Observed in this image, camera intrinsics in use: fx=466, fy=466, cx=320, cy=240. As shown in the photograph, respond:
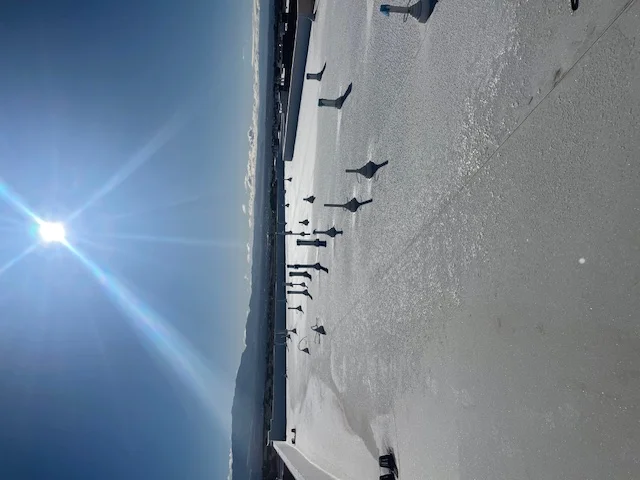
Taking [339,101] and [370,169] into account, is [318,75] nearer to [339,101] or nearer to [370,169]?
[339,101]

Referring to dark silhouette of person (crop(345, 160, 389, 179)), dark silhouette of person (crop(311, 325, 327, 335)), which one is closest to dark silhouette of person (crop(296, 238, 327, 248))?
dark silhouette of person (crop(311, 325, 327, 335))

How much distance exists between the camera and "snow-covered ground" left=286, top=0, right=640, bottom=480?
2154mm

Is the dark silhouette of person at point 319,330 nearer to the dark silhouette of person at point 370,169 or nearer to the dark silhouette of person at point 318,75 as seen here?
the dark silhouette of person at point 370,169

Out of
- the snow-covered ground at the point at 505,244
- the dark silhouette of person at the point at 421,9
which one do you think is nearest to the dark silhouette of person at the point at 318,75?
the snow-covered ground at the point at 505,244

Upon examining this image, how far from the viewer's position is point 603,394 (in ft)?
7.11

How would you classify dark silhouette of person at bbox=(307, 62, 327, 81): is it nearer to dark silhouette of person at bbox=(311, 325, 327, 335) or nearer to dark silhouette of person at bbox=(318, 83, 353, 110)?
dark silhouette of person at bbox=(318, 83, 353, 110)

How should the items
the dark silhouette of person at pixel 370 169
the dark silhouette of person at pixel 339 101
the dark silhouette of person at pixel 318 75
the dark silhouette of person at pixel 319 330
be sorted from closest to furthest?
the dark silhouette of person at pixel 370 169, the dark silhouette of person at pixel 339 101, the dark silhouette of person at pixel 319 330, the dark silhouette of person at pixel 318 75

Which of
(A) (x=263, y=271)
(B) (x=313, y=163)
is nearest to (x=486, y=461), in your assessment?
(B) (x=313, y=163)

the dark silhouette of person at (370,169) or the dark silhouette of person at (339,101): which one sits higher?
the dark silhouette of person at (339,101)

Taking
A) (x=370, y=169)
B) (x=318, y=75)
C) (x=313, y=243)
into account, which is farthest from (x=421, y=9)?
(x=318, y=75)

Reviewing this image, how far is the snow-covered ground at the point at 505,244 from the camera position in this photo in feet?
7.07

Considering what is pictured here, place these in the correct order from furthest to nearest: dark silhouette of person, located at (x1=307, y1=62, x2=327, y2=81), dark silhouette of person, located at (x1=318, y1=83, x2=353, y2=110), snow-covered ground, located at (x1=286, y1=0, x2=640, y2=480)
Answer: dark silhouette of person, located at (x1=307, y1=62, x2=327, y2=81) < dark silhouette of person, located at (x1=318, y1=83, x2=353, y2=110) < snow-covered ground, located at (x1=286, y1=0, x2=640, y2=480)

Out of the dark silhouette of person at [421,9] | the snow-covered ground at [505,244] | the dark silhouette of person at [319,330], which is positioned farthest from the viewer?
the dark silhouette of person at [319,330]

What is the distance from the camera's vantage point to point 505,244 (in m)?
3.08
